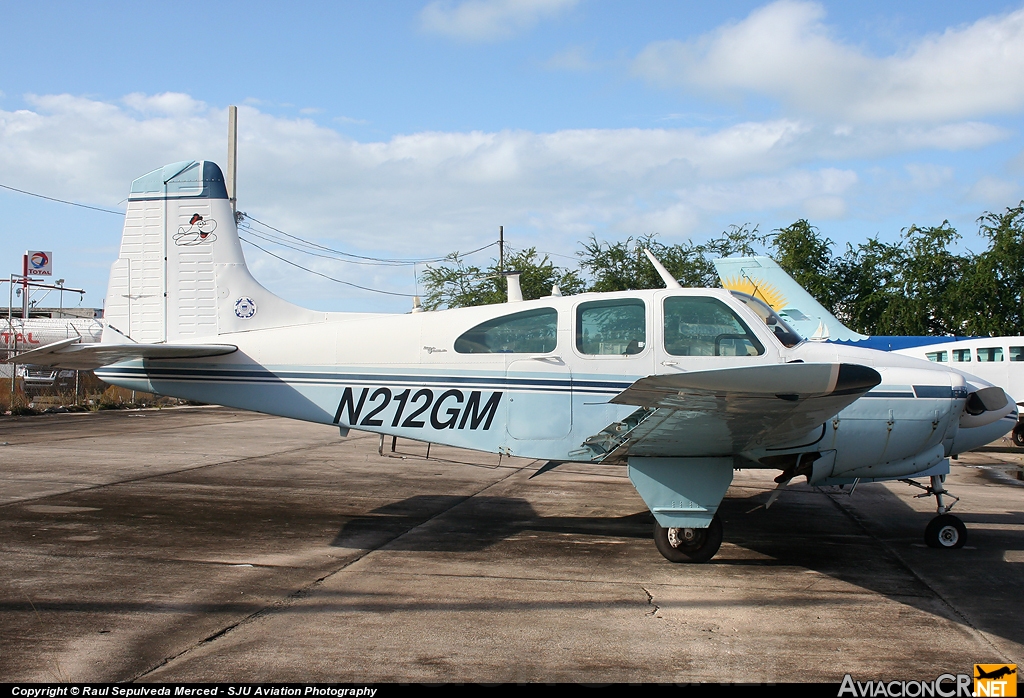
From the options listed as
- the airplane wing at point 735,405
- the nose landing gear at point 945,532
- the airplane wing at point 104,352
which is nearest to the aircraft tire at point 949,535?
the nose landing gear at point 945,532

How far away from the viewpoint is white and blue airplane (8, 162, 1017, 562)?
21.7ft

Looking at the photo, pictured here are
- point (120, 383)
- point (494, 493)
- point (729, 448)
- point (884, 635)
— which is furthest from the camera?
point (494, 493)

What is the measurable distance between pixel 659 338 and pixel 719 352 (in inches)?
21.5

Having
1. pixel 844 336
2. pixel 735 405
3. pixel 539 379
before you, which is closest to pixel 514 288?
pixel 539 379

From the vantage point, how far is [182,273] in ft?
26.0

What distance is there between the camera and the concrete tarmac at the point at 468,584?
14.0ft

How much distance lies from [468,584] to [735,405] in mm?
2471

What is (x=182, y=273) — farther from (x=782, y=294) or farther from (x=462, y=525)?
(x=782, y=294)

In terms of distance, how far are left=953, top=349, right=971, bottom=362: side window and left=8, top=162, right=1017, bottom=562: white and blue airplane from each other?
12.3 metres

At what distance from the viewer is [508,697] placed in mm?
3781

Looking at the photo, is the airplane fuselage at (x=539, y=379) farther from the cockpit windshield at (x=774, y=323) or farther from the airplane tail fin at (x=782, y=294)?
the airplane tail fin at (x=782, y=294)

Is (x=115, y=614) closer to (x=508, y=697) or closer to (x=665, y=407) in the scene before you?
(x=508, y=697)

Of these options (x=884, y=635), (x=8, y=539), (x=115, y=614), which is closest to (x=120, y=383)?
(x=8, y=539)

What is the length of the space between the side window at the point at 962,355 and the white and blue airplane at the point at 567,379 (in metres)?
12.3
